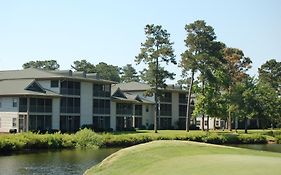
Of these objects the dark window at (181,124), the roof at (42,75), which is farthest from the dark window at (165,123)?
the roof at (42,75)

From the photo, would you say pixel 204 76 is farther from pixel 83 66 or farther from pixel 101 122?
pixel 83 66

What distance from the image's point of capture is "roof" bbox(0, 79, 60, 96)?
6212 cm

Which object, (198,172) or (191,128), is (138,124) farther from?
(198,172)

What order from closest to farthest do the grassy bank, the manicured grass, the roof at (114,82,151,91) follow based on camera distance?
the manicured grass, the grassy bank, the roof at (114,82,151,91)

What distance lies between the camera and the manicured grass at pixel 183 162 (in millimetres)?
16875

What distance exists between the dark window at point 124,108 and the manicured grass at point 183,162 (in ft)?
170

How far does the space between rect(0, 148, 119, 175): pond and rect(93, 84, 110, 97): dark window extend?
3349 centimetres

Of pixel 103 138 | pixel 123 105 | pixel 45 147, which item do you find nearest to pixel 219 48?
pixel 123 105

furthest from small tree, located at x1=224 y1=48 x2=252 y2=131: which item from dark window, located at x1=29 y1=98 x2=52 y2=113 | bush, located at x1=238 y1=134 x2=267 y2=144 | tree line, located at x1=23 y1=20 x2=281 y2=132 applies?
dark window, located at x1=29 y1=98 x2=52 y2=113

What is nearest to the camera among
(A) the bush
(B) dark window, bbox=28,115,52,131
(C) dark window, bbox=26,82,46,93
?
(B) dark window, bbox=28,115,52,131

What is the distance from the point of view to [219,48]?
248 feet

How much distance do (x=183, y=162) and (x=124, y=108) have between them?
199 feet

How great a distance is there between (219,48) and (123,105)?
18266 mm

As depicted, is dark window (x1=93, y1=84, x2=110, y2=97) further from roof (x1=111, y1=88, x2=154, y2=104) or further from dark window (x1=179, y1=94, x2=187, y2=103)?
dark window (x1=179, y1=94, x2=187, y2=103)
